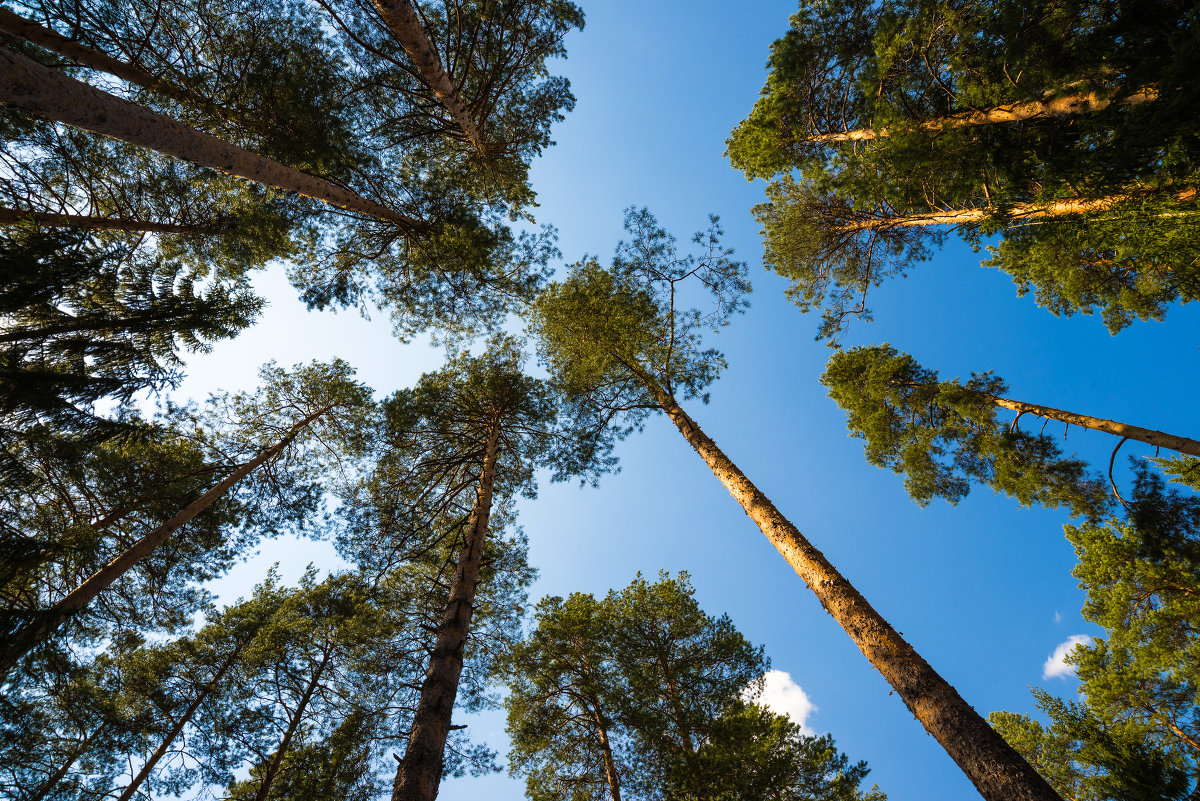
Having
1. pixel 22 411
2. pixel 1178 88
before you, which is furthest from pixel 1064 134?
pixel 22 411

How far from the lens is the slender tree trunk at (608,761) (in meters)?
8.02

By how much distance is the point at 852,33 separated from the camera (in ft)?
29.5

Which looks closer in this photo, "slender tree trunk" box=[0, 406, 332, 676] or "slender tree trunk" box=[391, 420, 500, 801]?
"slender tree trunk" box=[0, 406, 332, 676]

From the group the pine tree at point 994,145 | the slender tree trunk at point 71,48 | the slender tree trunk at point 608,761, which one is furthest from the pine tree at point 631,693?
the slender tree trunk at point 71,48

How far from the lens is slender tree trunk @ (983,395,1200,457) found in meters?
6.40

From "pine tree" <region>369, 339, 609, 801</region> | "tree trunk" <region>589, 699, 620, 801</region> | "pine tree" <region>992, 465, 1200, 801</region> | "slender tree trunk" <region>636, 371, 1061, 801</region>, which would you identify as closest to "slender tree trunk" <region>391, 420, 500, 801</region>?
"pine tree" <region>369, 339, 609, 801</region>

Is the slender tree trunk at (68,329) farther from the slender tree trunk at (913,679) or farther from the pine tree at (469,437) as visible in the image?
the slender tree trunk at (913,679)

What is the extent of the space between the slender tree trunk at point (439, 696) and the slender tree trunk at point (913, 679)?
4.62 meters

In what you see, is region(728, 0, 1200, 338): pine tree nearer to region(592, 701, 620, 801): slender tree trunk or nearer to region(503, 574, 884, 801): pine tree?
region(503, 574, 884, 801): pine tree

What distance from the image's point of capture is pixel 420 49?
534 cm

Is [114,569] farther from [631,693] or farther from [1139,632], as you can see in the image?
[1139,632]

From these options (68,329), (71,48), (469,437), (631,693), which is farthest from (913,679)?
(71,48)

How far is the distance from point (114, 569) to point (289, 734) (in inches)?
228

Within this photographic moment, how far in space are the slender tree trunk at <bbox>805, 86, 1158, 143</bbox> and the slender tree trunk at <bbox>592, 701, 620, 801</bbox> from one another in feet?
41.1
